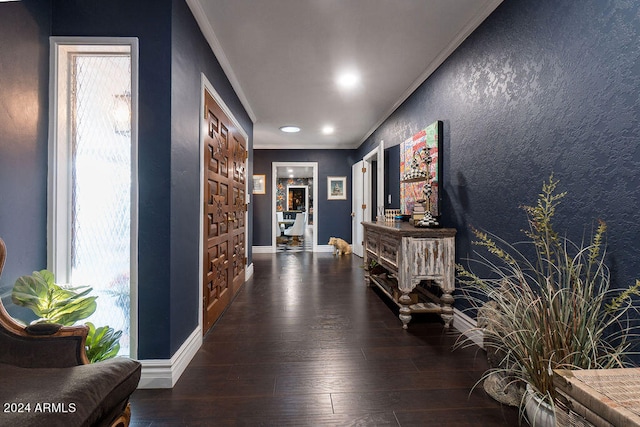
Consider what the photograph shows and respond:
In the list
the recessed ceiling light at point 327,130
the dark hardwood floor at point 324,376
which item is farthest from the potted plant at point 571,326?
the recessed ceiling light at point 327,130

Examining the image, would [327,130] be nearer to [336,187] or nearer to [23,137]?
[336,187]

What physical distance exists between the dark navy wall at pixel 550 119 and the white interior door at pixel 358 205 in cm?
325

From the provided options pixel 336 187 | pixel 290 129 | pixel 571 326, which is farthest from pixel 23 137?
pixel 336 187

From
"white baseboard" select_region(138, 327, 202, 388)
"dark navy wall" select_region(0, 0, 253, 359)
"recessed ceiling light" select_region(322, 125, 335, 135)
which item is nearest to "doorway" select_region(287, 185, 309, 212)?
"recessed ceiling light" select_region(322, 125, 335, 135)

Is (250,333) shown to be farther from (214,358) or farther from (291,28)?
(291,28)

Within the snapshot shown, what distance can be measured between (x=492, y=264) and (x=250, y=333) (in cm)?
190

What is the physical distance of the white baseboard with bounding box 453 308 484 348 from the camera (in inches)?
83.8

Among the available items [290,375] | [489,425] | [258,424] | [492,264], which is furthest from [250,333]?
[492,264]

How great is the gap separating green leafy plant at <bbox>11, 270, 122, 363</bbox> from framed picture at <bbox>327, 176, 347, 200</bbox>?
5.65m

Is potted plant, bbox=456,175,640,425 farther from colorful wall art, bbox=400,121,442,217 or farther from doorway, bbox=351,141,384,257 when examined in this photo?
doorway, bbox=351,141,384,257

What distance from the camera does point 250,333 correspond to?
2336mm

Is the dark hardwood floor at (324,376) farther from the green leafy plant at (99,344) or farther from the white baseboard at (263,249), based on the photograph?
the white baseboard at (263,249)

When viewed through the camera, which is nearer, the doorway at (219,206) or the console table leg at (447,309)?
the doorway at (219,206)

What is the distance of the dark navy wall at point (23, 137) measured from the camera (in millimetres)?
1369
